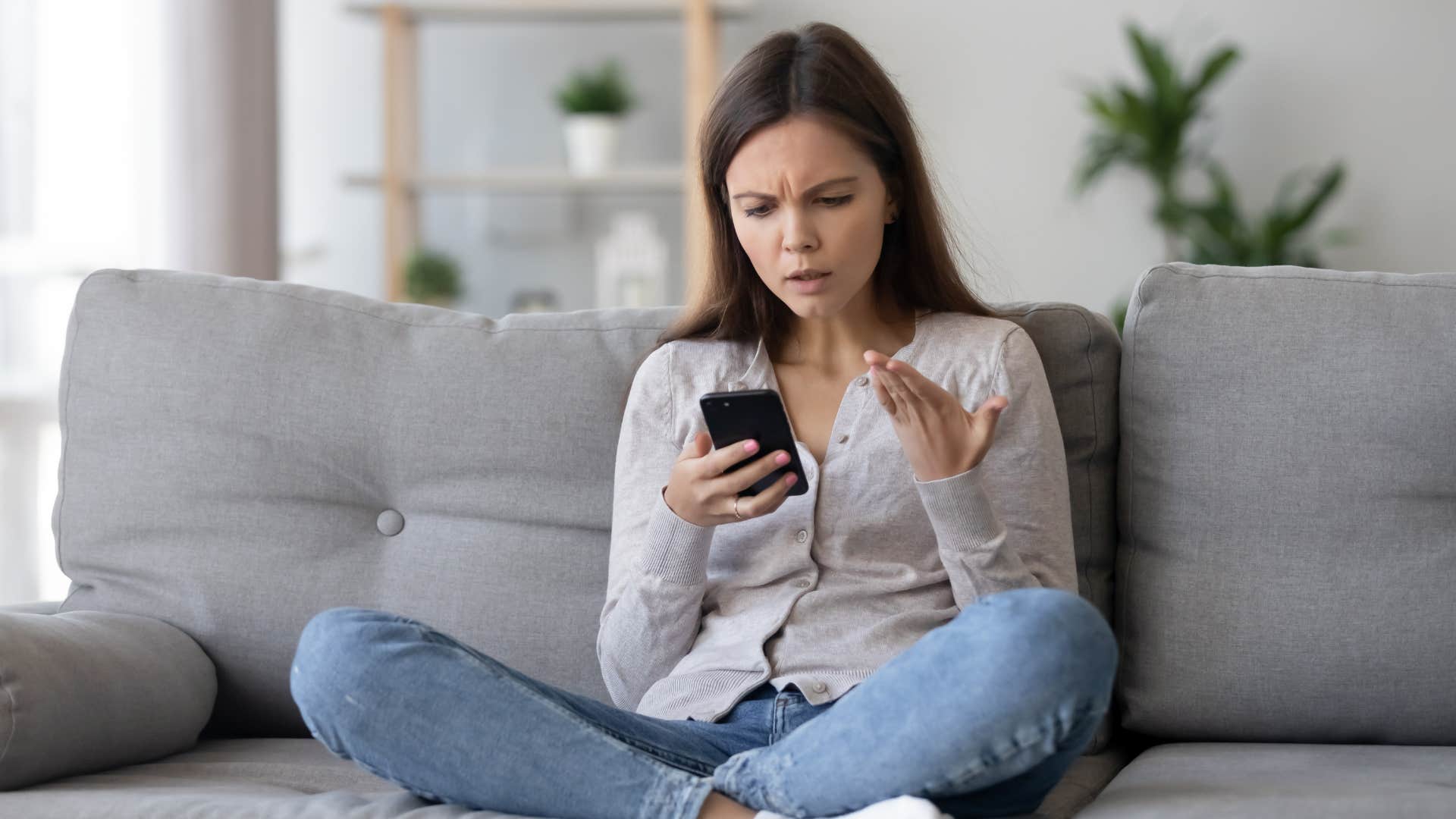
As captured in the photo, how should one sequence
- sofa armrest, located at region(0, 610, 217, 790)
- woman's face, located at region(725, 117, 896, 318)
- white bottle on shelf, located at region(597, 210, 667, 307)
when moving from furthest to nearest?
white bottle on shelf, located at region(597, 210, 667, 307) → woman's face, located at region(725, 117, 896, 318) → sofa armrest, located at region(0, 610, 217, 790)

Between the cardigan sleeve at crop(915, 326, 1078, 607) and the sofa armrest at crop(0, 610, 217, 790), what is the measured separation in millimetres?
789

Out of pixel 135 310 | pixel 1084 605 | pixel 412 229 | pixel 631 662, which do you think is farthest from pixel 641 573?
pixel 412 229

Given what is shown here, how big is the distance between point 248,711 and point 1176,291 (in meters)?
1.13

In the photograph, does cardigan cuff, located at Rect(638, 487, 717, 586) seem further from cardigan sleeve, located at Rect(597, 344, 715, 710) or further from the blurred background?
the blurred background

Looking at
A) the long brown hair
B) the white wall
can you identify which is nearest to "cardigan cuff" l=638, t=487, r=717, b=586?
the long brown hair

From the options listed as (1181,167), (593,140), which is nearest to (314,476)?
(593,140)

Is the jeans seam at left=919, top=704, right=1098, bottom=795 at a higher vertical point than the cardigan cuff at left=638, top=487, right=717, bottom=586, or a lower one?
lower

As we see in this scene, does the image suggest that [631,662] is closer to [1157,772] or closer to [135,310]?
[1157,772]

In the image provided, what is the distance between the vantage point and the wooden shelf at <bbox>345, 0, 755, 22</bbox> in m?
3.82

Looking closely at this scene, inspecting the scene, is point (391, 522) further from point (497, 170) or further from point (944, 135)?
point (944, 135)

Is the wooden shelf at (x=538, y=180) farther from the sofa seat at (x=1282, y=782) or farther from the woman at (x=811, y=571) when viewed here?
the sofa seat at (x=1282, y=782)

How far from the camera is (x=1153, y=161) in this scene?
397 centimetres

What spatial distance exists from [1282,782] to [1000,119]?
3244mm

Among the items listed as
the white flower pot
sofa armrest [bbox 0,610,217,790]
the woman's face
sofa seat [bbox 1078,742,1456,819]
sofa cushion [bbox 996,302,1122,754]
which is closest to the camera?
sofa seat [bbox 1078,742,1456,819]
